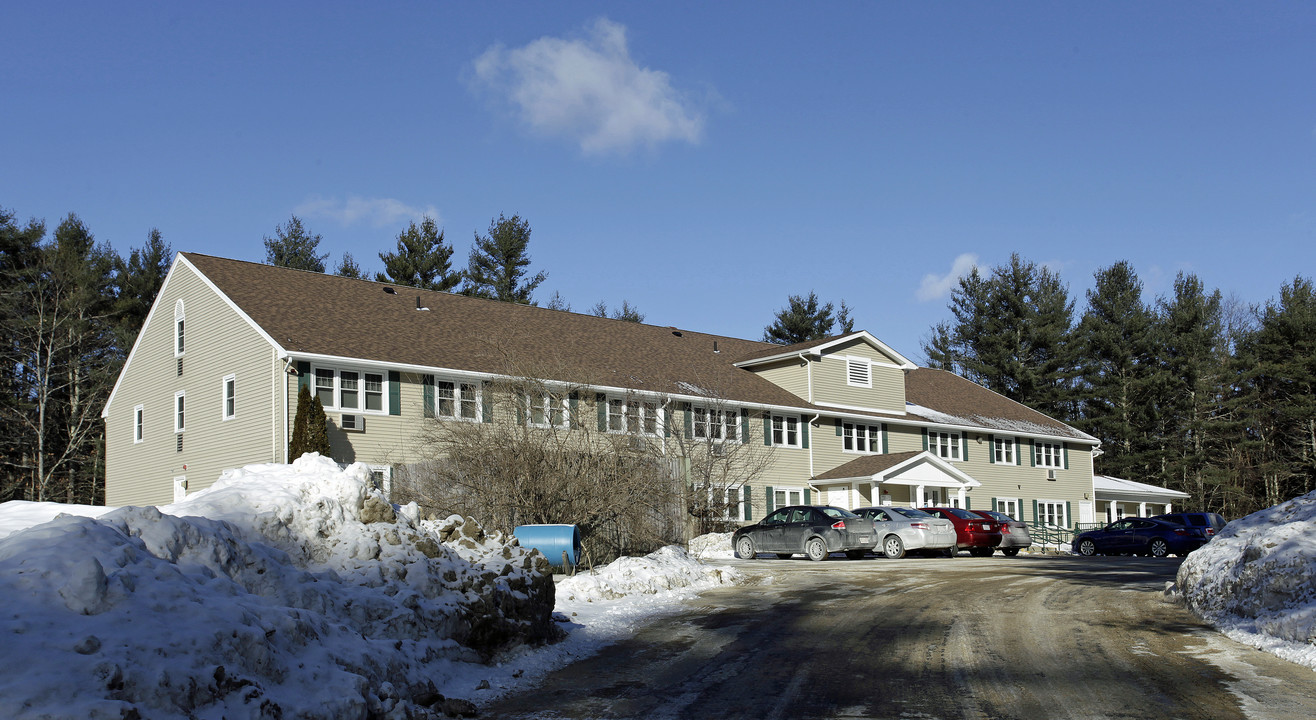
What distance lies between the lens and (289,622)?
720cm

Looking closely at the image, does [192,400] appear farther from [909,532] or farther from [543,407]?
[909,532]

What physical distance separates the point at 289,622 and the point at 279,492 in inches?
103

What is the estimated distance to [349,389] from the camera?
26.1 m

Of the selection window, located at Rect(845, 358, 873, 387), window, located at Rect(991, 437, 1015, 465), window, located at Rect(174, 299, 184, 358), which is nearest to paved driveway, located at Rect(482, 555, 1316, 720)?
window, located at Rect(174, 299, 184, 358)

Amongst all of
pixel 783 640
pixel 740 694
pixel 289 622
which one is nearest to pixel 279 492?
pixel 289 622

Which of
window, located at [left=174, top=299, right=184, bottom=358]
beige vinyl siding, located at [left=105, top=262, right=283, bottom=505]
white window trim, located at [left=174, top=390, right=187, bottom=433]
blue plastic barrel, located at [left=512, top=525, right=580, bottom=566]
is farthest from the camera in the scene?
window, located at [left=174, top=299, right=184, bottom=358]

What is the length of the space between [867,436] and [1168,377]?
26899mm

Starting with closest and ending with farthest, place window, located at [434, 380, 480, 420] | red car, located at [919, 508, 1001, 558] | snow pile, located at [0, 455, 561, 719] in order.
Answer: snow pile, located at [0, 455, 561, 719], window, located at [434, 380, 480, 420], red car, located at [919, 508, 1001, 558]

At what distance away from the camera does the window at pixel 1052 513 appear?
4579 centimetres

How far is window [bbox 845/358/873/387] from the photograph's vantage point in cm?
3934

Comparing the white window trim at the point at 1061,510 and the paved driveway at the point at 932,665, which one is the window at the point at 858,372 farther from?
the paved driveway at the point at 932,665

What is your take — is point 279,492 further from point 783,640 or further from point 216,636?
point 783,640

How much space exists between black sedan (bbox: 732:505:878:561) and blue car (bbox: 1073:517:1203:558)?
981 cm

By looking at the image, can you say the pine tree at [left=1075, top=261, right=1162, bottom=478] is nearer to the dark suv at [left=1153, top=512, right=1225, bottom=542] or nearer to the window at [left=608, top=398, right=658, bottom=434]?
the dark suv at [left=1153, top=512, right=1225, bottom=542]
